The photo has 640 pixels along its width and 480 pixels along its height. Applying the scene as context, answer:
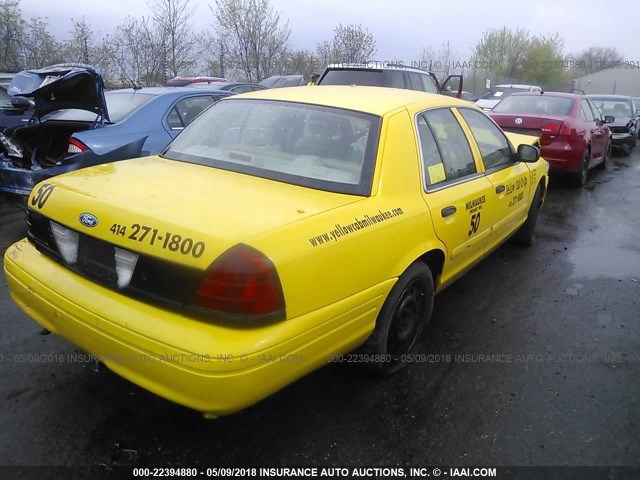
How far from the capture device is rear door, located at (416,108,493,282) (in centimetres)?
304

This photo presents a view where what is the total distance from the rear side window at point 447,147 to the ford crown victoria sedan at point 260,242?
1 cm

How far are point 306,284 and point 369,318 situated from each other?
55cm

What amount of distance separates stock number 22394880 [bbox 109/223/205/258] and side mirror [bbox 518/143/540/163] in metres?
3.20

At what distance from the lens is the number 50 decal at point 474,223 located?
3440 mm

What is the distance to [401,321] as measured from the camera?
2.97 m

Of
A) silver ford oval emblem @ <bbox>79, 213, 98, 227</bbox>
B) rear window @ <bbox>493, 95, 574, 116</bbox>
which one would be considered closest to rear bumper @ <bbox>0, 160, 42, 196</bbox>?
silver ford oval emblem @ <bbox>79, 213, 98, 227</bbox>

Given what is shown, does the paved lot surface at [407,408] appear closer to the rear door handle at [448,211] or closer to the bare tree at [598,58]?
the rear door handle at [448,211]

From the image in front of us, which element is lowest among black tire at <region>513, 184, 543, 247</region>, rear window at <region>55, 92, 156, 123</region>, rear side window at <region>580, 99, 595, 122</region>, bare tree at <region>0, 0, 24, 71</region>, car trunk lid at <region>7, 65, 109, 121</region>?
black tire at <region>513, 184, 543, 247</region>

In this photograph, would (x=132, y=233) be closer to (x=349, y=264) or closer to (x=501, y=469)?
(x=349, y=264)

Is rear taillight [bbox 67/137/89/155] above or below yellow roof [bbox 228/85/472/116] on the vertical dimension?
below

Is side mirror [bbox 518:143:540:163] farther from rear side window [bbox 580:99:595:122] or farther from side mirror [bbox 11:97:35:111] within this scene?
side mirror [bbox 11:97:35:111]

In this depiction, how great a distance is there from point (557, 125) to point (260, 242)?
7.24 meters

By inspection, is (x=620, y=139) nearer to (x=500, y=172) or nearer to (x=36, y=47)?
(x=500, y=172)

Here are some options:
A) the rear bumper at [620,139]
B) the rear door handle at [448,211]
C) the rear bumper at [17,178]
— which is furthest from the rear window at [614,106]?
the rear bumper at [17,178]
